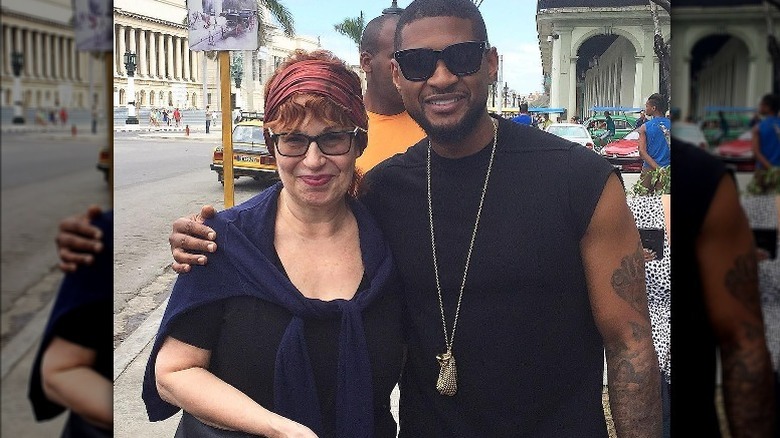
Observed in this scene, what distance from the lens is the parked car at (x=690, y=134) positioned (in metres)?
1.94

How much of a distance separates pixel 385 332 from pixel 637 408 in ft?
2.23

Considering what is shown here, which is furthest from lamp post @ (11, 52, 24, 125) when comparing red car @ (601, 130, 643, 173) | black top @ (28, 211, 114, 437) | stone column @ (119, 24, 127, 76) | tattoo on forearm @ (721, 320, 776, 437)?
tattoo on forearm @ (721, 320, 776, 437)

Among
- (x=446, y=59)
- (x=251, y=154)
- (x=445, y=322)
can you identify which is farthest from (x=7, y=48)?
(x=445, y=322)

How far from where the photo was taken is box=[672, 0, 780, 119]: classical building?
1.86m

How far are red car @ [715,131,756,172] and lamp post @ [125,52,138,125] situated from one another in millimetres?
1475

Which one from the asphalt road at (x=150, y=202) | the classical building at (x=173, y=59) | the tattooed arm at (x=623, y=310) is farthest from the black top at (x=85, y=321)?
the tattooed arm at (x=623, y=310)

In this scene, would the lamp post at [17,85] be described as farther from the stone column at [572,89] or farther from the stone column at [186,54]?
the stone column at [572,89]

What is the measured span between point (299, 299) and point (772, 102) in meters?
1.19

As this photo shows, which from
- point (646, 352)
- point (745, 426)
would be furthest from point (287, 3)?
point (745, 426)

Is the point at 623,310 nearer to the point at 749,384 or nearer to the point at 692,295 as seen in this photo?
the point at 692,295

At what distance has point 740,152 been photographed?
188cm

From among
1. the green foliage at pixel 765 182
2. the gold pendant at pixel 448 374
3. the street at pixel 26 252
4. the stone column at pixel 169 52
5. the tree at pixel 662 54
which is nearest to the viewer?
the green foliage at pixel 765 182

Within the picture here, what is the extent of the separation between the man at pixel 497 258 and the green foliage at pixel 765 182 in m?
0.44

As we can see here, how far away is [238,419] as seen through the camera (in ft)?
Answer: 7.83
